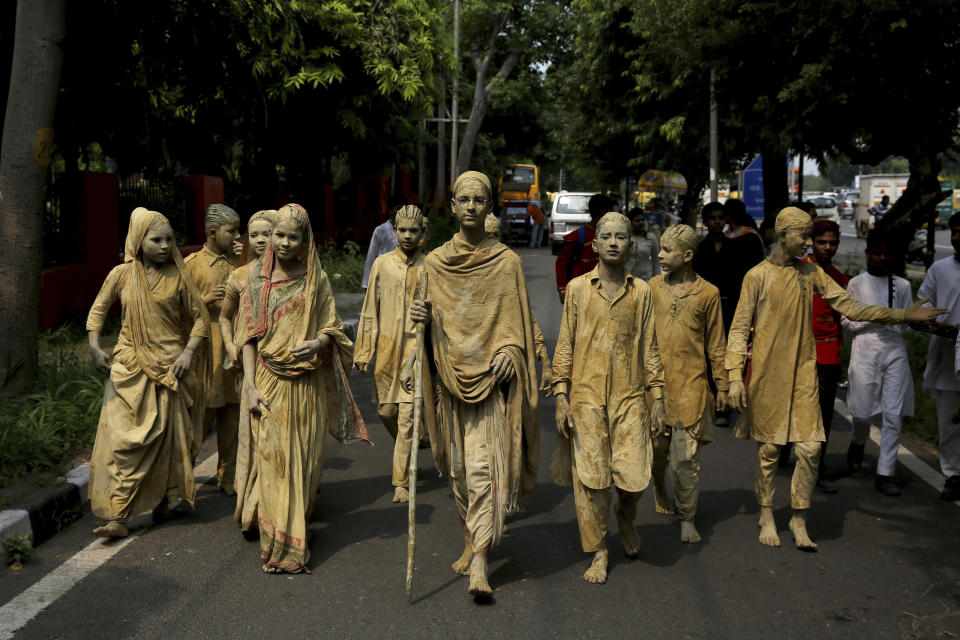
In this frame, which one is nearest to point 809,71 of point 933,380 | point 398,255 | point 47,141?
point 933,380

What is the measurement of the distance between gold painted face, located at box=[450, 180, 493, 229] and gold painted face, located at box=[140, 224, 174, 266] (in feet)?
6.31

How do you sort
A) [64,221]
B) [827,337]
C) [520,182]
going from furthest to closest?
1. [520,182]
2. [64,221]
3. [827,337]

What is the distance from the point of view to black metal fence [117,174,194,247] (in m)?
14.5

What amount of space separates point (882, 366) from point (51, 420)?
577cm

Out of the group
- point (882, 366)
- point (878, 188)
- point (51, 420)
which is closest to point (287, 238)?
point (51, 420)

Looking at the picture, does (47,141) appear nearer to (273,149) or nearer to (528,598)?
(528,598)

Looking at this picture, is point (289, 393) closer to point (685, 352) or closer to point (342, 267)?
point (685, 352)

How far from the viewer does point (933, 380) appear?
23.1ft

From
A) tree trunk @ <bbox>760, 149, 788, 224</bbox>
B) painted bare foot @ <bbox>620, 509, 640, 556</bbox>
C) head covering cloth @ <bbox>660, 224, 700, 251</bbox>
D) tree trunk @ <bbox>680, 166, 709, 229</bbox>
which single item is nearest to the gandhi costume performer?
painted bare foot @ <bbox>620, 509, 640, 556</bbox>

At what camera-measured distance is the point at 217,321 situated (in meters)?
7.11

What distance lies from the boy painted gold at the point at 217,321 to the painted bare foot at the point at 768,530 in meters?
3.24

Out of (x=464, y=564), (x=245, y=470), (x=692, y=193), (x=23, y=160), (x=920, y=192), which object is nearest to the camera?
(x=464, y=564)

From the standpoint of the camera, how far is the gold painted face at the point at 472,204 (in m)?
4.96

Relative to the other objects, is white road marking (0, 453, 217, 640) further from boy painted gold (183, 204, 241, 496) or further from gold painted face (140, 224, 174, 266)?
gold painted face (140, 224, 174, 266)
